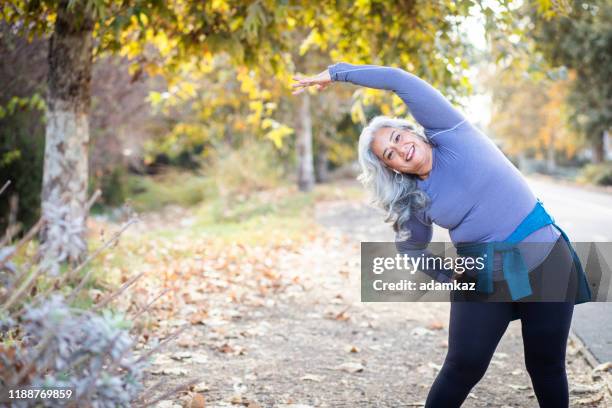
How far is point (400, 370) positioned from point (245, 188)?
12.5 m

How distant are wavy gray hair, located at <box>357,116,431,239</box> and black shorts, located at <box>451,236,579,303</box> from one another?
1.31 feet

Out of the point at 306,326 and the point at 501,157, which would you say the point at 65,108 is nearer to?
the point at 306,326

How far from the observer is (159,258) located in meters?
7.34

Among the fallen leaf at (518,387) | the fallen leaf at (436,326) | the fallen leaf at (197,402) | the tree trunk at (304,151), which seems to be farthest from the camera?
the tree trunk at (304,151)

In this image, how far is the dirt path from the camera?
12.0ft

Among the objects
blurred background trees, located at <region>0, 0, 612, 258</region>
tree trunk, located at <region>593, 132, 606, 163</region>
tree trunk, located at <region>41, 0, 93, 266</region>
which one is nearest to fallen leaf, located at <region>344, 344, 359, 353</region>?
blurred background trees, located at <region>0, 0, 612, 258</region>

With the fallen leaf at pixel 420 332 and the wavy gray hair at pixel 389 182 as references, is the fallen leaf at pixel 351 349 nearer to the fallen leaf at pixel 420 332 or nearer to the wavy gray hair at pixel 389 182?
the fallen leaf at pixel 420 332

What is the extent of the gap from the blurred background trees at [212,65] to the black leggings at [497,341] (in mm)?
1572

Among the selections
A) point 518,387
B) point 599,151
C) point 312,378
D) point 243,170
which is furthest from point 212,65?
point 599,151

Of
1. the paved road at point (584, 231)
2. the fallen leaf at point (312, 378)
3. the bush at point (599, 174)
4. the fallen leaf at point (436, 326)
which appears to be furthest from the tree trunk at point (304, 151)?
the fallen leaf at point (312, 378)

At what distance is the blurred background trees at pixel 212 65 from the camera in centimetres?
539

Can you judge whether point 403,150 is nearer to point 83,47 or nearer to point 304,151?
point 83,47

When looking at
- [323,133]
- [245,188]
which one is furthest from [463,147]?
[323,133]

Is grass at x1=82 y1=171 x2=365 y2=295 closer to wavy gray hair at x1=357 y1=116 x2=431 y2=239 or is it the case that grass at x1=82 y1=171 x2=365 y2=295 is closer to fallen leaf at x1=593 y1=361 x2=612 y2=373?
wavy gray hair at x1=357 y1=116 x2=431 y2=239
